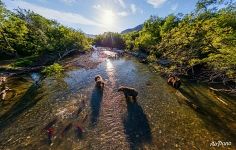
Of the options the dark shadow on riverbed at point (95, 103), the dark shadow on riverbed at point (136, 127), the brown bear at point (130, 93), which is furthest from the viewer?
the brown bear at point (130, 93)

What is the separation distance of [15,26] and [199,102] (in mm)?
44950

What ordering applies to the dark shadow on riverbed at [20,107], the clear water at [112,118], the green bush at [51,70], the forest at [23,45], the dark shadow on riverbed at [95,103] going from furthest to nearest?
1. the forest at [23,45]
2. the green bush at [51,70]
3. the dark shadow on riverbed at [95,103]
4. the dark shadow on riverbed at [20,107]
5. the clear water at [112,118]

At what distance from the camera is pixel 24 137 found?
43.7 feet

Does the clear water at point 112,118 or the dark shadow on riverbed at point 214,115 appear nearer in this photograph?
the clear water at point 112,118

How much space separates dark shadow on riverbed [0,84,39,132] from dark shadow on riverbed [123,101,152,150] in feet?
32.2

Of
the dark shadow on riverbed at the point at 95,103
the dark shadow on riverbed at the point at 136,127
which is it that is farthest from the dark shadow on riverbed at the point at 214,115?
the dark shadow on riverbed at the point at 95,103

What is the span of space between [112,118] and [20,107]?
30.6ft

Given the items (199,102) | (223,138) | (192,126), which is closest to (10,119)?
(192,126)

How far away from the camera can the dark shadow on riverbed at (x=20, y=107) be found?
50.1 feet

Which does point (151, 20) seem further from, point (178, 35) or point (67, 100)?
point (67, 100)

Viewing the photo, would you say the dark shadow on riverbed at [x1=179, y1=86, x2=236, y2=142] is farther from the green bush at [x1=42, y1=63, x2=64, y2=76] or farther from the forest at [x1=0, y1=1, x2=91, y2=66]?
the forest at [x1=0, y1=1, x2=91, y2=66]

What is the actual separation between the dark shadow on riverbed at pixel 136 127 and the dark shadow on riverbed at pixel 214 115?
→ 5.65m

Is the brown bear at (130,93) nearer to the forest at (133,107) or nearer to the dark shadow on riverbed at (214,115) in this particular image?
the forest at (133,107)

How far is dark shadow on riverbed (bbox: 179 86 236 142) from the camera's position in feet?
49.7
